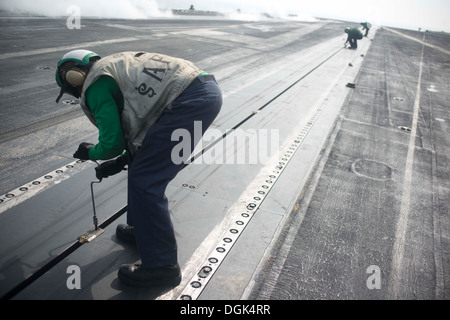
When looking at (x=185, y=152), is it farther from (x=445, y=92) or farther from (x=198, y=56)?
(x=445, y=92)

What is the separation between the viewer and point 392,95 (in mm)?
8469

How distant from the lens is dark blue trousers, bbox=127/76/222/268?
6.72 ft

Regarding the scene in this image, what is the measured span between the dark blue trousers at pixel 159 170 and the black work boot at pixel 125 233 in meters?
0.42

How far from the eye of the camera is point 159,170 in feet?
6.84

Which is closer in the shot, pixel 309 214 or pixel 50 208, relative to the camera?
pixel 50 208

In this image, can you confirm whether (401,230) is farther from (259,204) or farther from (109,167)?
(109,167)

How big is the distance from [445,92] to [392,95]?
259 centimetres

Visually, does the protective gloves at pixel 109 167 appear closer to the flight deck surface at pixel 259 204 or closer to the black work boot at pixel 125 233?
the black work boot at pixel 125 233

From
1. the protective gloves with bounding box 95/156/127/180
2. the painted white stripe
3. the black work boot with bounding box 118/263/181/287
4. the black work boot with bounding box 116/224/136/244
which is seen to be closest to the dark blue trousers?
the black work boot with bounding box 118/263/181/287

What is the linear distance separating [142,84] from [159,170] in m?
0.53

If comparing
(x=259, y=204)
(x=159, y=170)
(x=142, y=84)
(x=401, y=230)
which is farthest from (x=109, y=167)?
(x=401, y=230)

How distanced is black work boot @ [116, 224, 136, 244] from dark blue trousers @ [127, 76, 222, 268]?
0.42 m

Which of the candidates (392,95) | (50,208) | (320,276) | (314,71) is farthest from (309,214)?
(314,71)

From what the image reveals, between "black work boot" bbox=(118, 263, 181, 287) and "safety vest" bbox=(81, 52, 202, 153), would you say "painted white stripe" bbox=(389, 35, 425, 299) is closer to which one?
"black work boot" bbox=(118, 263, 181, 287)
